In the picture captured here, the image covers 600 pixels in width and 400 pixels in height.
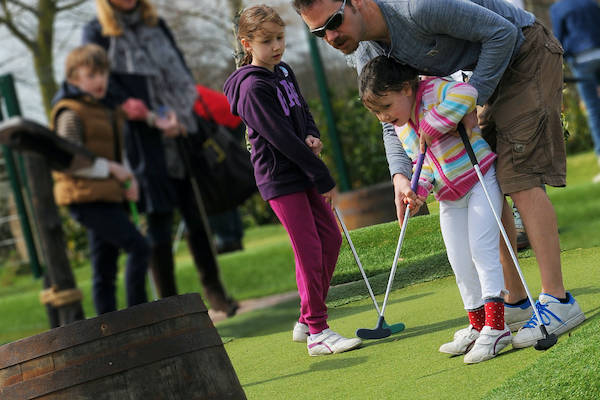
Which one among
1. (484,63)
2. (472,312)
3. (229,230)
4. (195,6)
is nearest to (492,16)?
(484,63)

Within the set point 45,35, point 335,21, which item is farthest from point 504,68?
point 45,35

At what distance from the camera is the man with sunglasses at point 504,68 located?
290 cm

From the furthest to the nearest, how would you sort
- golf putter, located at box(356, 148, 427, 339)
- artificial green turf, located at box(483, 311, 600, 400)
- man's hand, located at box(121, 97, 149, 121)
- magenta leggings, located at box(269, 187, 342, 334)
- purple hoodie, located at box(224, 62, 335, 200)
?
man's hand, located at box(121, 97, 149, 121) < magenta leggings, located at box(269, 187, 342, 334) < purple hoodie, located at box(224, 62, 335, 200) < golf putter, located at box(356, 148, 427, 339) < artificial green turf, located at box(483, 311, 600, 400)

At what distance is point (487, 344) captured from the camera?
2828mm

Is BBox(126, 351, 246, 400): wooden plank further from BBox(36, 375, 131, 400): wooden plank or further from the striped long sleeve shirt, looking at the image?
the striped long sleeve shirt

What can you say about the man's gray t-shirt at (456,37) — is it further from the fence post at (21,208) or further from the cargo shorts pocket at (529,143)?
the fence post at (21,208)

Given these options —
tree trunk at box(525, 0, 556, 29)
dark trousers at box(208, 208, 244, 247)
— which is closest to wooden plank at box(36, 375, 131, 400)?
dark trousers at box(208, 208, 244, 247)

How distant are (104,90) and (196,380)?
12.1ft

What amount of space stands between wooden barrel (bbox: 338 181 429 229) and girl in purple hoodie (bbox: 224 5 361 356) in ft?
0.61

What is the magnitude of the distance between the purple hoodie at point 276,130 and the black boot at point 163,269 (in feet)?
9.88

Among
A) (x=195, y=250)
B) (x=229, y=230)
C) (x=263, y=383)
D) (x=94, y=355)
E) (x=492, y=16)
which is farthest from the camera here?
(x=229, y=230)

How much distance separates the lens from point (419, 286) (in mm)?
3490

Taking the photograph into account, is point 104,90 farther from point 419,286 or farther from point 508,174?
point 508,174

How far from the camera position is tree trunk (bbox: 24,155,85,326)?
6.68 m
